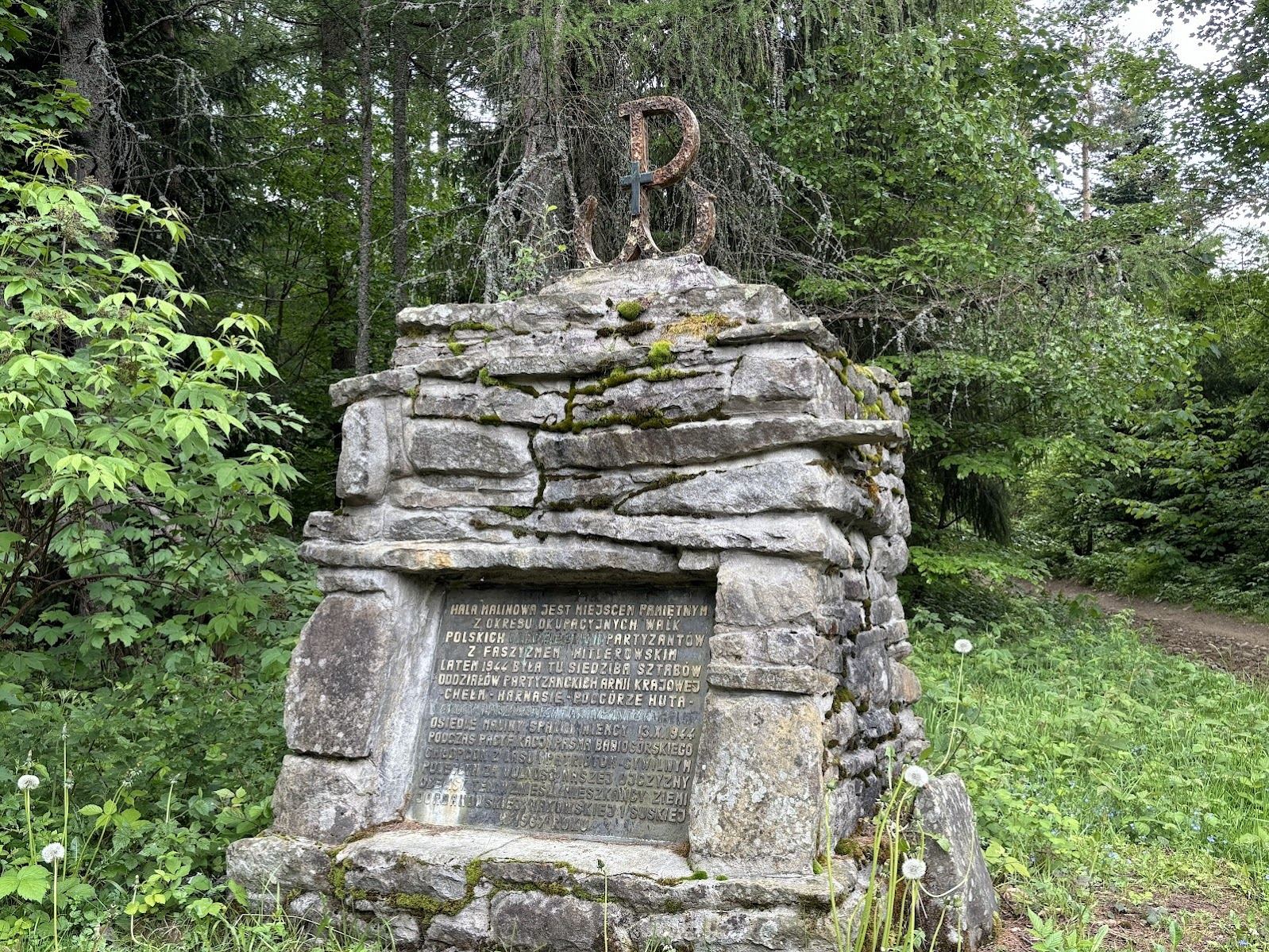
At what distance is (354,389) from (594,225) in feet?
14.3

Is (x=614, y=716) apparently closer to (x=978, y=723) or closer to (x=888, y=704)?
(x=888, y=704)

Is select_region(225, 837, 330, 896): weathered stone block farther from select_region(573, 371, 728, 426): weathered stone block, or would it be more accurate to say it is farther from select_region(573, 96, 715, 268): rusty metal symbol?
select_region(573, 96, 715, 268): rusty metal symbol

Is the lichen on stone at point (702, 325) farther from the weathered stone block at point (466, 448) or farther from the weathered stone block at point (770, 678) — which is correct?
the weathered stone block at point (770, 678)

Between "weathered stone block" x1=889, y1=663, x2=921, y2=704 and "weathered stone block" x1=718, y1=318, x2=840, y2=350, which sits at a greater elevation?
"weathered stone block" x1=718, y1=318, x2=840, y2=350

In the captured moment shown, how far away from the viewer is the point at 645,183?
4.07 meters

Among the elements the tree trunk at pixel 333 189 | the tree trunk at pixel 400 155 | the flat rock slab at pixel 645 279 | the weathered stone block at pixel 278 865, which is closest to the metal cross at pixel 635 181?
the flat rock slab at pixel 645 279

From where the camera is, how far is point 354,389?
382 centimetres

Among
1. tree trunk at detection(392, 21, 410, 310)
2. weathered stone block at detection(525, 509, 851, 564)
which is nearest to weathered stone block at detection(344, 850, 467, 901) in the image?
weathered stone block at detection(525, 509, 851, 564)

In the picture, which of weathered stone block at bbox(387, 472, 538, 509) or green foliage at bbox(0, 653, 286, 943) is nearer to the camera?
green foliage at bbox(0, 653, 286, 943)

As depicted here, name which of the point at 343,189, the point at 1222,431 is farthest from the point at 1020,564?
the point at 343,189

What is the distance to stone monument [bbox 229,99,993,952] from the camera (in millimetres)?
3020

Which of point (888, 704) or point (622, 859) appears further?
point (888, 704)

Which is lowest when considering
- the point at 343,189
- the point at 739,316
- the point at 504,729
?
the point at 504,729

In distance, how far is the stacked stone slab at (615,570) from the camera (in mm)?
2998
